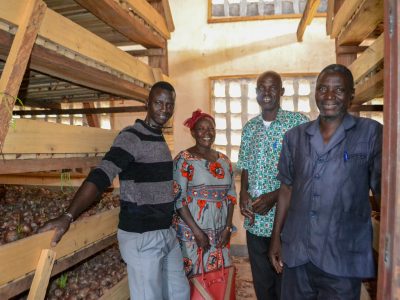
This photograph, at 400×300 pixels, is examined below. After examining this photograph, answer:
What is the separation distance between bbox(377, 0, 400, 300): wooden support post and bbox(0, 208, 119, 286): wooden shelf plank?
162 centimetres

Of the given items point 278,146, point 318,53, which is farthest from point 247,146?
Result: point 318,53

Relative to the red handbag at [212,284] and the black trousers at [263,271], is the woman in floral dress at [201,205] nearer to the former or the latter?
the red handbag at [212,284]

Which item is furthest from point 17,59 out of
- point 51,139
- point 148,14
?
point 148,14

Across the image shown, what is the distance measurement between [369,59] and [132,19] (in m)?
1.91

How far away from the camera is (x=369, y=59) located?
2.29 m

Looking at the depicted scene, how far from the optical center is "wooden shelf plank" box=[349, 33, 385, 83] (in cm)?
209

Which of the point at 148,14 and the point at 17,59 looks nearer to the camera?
the point at 17,59

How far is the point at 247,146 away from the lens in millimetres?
3070

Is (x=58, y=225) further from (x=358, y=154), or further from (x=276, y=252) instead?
(x=358, y=154)

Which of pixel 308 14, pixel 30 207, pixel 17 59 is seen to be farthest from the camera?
pixel 308 14

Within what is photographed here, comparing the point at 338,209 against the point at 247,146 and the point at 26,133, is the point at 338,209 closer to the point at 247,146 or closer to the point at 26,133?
the point at 247,146

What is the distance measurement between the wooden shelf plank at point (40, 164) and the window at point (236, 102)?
333 cm

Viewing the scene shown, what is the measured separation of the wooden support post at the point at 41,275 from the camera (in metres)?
1.86

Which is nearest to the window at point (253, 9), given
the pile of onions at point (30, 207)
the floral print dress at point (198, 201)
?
the floral print dress at point (198, 201)
